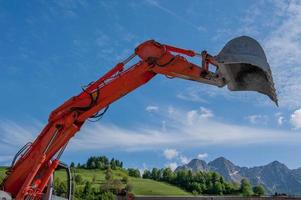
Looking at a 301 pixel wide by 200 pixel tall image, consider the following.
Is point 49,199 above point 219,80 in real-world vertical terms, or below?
below

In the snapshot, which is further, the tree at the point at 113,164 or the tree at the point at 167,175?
the tree at the point at 113,164

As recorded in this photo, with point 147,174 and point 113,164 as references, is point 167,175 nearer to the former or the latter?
point 147,174

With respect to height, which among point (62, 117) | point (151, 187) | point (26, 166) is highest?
point (151, 187)

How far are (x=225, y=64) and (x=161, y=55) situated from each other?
164 cm

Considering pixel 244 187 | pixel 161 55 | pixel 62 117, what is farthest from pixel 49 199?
pixel 244 187

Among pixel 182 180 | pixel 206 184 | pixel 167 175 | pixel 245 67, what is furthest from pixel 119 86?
pixel 167 175

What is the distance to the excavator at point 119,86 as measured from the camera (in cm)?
1034

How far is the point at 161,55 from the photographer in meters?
11.2

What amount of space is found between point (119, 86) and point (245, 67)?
9.49 ft

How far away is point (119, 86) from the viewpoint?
37.2ft

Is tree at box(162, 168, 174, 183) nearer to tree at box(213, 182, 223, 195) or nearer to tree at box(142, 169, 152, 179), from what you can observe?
tree at box(142, 169, 152, 179)

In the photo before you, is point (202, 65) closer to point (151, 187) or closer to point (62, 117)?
point (62, 117)

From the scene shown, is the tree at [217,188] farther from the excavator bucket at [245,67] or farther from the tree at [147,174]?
the excavator bucket at [245,67]

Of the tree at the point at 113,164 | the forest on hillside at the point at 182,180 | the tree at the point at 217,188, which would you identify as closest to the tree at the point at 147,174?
the forest on hillside at the point at 182,180
